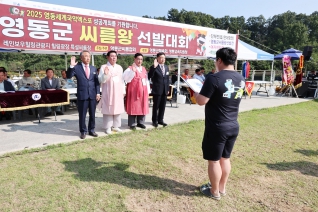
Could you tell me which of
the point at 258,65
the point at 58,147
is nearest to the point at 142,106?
the point at 58,147

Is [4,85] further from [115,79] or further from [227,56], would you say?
[227,56]

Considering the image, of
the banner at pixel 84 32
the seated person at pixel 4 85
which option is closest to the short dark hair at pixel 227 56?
the banner at pixel 84 32

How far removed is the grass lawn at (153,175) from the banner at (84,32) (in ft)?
9.69

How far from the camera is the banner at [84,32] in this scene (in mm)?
5418

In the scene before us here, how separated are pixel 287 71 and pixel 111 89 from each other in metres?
9.94

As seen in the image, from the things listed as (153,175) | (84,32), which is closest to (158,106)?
(153,175)

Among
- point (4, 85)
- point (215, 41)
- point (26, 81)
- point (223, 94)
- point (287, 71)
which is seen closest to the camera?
point (223, 94)

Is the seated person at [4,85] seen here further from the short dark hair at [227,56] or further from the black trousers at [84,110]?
the short dark hair at [227,56]

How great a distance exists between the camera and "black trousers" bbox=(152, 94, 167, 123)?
5.51 meters

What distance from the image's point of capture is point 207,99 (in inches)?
93.3

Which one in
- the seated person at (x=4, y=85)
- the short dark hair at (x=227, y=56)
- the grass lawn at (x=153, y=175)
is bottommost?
the grass lawn at (x=153, y=175)

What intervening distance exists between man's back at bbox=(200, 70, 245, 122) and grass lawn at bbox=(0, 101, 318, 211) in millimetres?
986

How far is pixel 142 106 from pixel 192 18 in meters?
62.1

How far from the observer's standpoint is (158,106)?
5.62 m
